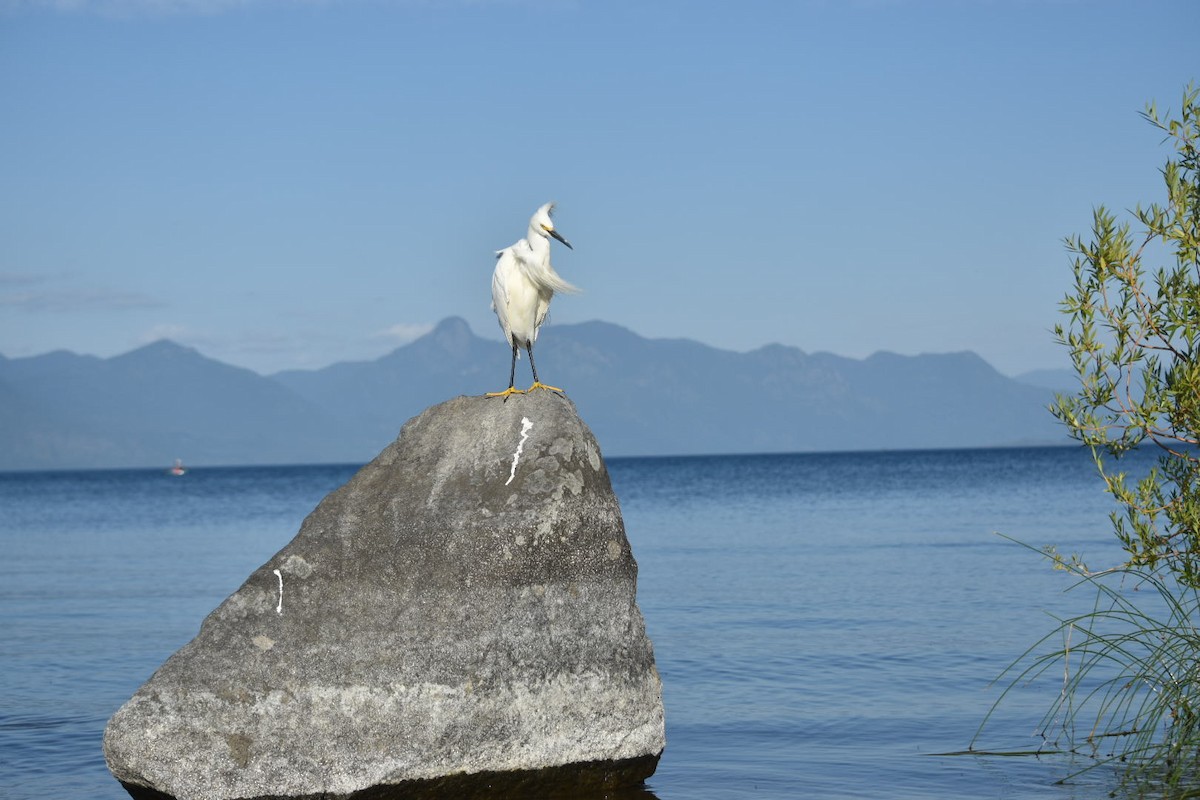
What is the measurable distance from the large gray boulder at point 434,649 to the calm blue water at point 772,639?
1620 mm

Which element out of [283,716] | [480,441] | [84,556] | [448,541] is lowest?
[84,556]

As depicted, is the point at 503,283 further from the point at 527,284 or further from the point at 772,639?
the point at 772,639

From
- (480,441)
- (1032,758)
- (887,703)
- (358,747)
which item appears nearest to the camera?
(358,747)

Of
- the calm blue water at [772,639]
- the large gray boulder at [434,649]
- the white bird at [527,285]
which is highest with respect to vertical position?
the white bird at [527,285]

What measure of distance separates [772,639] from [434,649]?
9503mm

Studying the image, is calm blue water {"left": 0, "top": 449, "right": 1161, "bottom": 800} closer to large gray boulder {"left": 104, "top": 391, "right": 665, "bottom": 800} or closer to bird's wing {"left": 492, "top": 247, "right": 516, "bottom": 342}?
large gray boulder {"left": 104, "top": 391, "right": 665, "bottom": 800}

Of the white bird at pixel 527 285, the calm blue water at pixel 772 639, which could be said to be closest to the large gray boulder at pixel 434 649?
the white bird at pixel 527 285

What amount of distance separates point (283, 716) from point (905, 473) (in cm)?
8793

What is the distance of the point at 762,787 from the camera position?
38.0ft

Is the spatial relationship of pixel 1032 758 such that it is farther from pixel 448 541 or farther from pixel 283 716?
pixel 283 716

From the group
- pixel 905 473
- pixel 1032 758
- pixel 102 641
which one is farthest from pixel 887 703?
pixel 905 473

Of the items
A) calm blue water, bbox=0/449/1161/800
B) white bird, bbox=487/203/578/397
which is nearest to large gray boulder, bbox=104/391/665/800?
white bird, bbox=487/203/578/397

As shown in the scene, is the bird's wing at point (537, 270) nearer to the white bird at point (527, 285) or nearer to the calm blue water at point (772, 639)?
the white bird at point (527, 285)

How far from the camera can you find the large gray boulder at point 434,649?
31.9 feet
